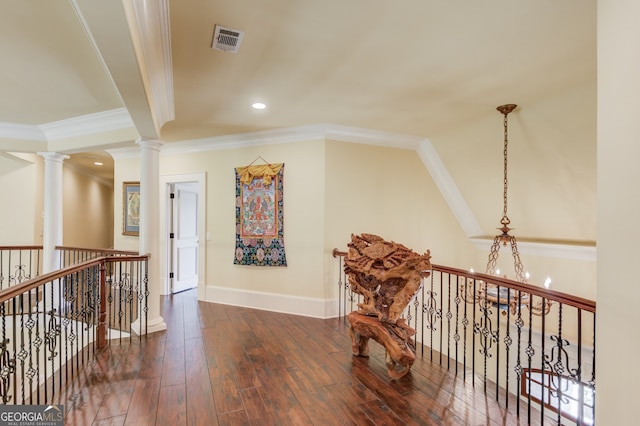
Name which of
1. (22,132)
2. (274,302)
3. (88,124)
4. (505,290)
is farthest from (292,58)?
(22,132)

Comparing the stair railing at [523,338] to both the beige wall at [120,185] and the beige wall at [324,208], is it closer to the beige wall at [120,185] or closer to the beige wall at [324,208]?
the beige wall at [324,208]

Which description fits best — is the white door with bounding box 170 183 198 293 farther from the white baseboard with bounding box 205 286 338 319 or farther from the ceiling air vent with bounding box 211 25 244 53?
the ceiling air vent with bounding box 211 25 244 53

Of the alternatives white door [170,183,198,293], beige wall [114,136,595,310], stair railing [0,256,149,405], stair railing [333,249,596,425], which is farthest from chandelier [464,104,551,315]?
white door [170,183,198,293]

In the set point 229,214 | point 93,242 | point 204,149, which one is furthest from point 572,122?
point 93,242

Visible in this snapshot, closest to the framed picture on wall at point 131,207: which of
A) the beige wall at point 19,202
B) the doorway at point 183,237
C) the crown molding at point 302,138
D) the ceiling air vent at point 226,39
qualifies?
the doorway at point 183,237

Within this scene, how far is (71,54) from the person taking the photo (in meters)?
2.49

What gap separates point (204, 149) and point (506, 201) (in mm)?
4559

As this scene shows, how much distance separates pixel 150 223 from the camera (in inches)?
149

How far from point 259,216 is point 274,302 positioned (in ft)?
4.24

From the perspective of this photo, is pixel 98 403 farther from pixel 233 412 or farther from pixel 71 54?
pixel 71 54

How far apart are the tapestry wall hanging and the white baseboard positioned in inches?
18.8

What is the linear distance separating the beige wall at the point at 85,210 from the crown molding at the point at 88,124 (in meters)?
2.96

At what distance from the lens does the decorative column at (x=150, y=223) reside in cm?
375

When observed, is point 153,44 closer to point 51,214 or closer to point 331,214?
point 331,214
